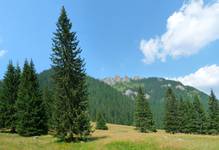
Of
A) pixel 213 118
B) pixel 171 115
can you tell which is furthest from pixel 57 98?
pixel 213 118

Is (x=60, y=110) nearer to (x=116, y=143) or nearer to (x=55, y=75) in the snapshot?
(x=55, y=75)

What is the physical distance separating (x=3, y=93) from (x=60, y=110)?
20.5 m

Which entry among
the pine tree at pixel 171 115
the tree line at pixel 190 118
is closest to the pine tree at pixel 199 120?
the tree line at pixel 190 118

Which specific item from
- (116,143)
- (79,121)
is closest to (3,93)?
(79,121)

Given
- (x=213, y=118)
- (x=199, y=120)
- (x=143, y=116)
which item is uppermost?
(x=143, y=116)

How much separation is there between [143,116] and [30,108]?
3962 centimetres

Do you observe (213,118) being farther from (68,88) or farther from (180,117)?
(68,88)

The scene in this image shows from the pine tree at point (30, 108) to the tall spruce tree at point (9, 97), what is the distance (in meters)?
4.46

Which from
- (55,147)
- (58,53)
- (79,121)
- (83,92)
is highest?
(58,53)

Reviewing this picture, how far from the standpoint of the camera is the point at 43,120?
47969 millimetres

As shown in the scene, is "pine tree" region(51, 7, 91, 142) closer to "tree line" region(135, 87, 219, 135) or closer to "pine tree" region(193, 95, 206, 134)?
"tree line" region(135, 87, 219, 135)

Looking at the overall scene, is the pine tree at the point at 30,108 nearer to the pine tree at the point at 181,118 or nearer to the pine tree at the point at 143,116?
the pine tree at the point at 143,116

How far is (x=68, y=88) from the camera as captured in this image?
39.1m

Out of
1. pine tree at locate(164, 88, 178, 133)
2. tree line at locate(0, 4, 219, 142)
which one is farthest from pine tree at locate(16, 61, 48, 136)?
pine tree at locate(164, 88, 178, 133)
